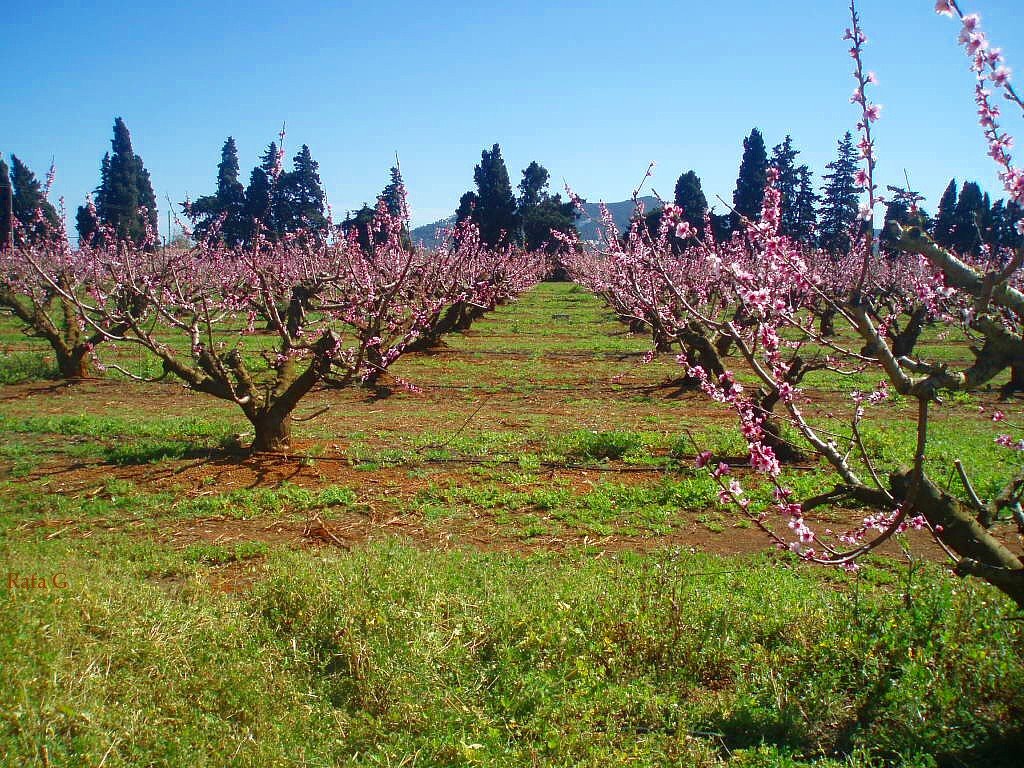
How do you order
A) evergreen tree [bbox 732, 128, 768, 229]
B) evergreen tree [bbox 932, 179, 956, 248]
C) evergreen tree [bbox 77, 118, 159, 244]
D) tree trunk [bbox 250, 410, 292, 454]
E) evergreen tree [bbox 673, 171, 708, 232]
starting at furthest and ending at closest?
evergreen tree [bbox 673, 171, 708, 232], evergreen tree [bbox 77, 118, 159, 244], evergreen tree [bbox 732, 128, 768, 229], evergreen tree [bbox 932, 179, 956, 248], tree trunk [bbox 250, 410, 292, 454]

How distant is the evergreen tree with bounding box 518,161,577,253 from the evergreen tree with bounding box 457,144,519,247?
137 centimetres

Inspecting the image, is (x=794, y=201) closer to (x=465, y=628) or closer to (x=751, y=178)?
(x=751, y=178)

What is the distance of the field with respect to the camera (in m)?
3.38

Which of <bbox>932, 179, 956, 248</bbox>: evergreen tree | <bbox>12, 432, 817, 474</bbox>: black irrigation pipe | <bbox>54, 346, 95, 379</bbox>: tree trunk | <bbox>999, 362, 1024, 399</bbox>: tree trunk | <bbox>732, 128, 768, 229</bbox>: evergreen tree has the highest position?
<bbox>732, 128, 768, 229</bbox>: evergreen tree

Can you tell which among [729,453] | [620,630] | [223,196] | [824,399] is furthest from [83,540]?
[223,196]

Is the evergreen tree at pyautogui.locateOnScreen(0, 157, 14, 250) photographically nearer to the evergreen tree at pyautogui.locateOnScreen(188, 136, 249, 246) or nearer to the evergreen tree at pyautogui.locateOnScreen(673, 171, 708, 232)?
the evergreen tree at pyautogui.locateOnScreen(188, 136, 249, 246)

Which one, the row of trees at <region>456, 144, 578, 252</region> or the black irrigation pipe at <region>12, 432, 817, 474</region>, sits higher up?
the row of trees at <region>456, 144, 578, 252</region>

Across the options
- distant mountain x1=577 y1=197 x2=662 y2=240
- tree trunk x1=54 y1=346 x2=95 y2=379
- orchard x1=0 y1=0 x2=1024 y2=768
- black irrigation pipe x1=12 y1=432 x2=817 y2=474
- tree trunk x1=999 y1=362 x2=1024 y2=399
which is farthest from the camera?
tree trunk x1=54 y1=346 x2=95 y2=379

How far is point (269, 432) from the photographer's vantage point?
9.55 meters

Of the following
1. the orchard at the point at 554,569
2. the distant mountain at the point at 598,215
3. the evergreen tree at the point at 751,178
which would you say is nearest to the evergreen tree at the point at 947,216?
the evergreen tree at the point at 751,178

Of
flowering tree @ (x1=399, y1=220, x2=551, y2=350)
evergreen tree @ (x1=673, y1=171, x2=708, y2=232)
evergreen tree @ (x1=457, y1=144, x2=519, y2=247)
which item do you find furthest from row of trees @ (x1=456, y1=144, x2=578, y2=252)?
flowering tree @ (x1=399, y1=220, x2=551, y2=350)

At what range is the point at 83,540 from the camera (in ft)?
21.3

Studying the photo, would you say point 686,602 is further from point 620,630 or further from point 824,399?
point 824,399

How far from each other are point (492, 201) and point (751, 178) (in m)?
27.7
